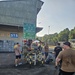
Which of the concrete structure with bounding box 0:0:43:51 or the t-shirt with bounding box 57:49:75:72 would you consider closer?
the t-shirt with bounding box 57:49:75:72

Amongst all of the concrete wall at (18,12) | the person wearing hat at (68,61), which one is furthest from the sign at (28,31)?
the concrete wall at (18,12)

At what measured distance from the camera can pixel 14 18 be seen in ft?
93.1

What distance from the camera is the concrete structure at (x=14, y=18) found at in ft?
87.0

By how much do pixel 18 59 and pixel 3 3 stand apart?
51.1ft

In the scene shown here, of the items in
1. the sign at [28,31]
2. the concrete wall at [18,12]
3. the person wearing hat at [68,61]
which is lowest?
the person wearing hat at [68,61]

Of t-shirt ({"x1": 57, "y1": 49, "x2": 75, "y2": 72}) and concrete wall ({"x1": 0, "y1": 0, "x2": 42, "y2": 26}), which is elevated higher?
concrete wall ({"x1": 0, "y1": 0, "x2": 42, "y2": 26})

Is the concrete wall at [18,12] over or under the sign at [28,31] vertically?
over

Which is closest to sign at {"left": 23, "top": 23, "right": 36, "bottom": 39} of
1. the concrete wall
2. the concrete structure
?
the concrete structure

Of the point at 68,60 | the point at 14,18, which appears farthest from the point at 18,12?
the point at 68,60

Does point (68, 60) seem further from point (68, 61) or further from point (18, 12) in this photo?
point (18, 12)

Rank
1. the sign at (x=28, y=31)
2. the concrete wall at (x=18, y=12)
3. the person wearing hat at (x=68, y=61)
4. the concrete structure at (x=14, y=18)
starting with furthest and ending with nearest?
the concrete wall at (x=18, y=12) → the concrete structure at (x=14, y=18) → the sign at (x=28, y=31) → the person wearing hat at (x=68, y=61)

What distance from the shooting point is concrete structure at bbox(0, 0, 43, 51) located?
26.5 metres

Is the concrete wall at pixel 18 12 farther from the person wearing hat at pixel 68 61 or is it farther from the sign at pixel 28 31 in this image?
the person wearing hat at pixel 68 61

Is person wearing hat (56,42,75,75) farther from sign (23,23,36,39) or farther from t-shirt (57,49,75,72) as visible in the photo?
sign (23,23,36,39)
